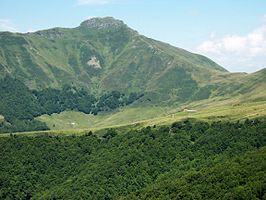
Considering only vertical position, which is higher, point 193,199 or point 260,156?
point 260,156

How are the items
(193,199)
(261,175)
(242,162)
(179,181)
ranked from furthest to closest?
1. (179,181)
2. (242,162)
3. (193,199)
4. (261,175)

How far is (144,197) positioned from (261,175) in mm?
55705

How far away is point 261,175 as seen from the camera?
5694 inches

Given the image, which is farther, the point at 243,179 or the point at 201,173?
the point at 201,173

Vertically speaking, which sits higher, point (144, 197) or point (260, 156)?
point (260, 156)

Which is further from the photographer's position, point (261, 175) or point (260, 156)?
point (260, 156)

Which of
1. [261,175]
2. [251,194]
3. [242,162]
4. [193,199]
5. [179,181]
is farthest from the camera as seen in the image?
[179,181]

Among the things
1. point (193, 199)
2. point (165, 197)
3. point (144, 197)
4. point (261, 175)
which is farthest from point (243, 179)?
point (144, 197)

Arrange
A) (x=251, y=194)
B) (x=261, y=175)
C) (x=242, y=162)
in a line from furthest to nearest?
(x=242, y=162) → (x=261, y=175) → (x=251, y=194)

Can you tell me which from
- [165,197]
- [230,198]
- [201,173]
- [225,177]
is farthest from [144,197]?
[230,198]

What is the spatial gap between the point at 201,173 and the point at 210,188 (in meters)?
17.9

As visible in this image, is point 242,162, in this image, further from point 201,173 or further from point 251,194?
point 251,194

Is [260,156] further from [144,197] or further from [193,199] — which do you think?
[144,197]

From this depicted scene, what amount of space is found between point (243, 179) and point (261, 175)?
7.79 metres
